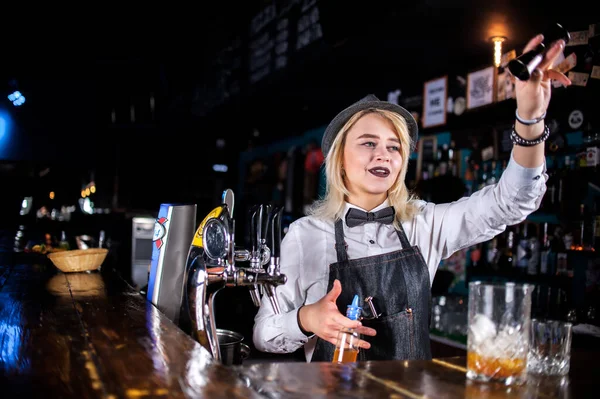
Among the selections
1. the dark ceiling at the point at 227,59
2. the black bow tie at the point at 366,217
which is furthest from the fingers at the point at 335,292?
the dark ceiling at the point at 227,59

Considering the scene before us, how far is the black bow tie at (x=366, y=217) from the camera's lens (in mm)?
1931

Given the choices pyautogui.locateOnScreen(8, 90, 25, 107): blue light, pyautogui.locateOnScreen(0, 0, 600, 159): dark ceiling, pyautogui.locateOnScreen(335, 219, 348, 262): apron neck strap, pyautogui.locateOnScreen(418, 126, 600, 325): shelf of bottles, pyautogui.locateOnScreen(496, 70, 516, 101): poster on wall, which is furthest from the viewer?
pyautogui.locateOnScreen(8, 90, 25, 107): blue light

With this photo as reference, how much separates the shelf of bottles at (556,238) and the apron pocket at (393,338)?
1.57m

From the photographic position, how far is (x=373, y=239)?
1944 millimetres

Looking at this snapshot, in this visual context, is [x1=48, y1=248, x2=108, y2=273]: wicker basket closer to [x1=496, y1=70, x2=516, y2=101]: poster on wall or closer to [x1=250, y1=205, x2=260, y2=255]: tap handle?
[x1=250, y1=205, x2=260, y2=255]: tap handle

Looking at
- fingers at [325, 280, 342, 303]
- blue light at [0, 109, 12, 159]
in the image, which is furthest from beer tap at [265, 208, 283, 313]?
blue light at [0, 109, 12, 159]

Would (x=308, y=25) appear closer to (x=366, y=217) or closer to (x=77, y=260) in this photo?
(x=77, y=260)

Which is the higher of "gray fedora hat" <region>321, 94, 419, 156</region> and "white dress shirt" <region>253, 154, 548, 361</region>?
"gray fedora hat" <region>321, 94, 419, 156</region>

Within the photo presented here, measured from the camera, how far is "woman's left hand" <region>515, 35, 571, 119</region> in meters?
1.29

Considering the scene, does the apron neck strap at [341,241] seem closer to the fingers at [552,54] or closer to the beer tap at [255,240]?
the beer tap at [255,240]

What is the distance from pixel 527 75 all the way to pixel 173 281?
1275 millimetres

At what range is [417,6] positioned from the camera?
3324 mm

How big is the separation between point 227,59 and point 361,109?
606cm

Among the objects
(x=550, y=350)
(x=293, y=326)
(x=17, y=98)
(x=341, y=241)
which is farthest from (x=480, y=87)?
(x=17, y=98)
